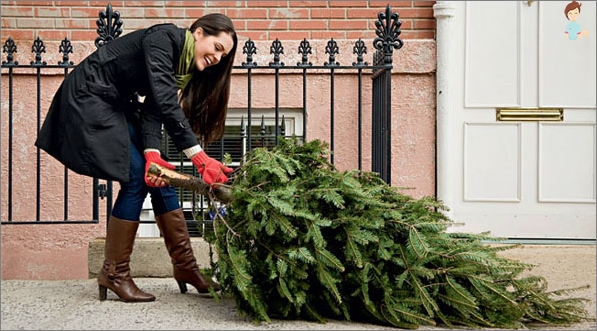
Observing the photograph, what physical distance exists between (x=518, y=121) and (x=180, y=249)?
3.10 m

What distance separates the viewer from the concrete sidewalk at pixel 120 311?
420 centimetres

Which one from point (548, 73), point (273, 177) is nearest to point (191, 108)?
point (273, 177)

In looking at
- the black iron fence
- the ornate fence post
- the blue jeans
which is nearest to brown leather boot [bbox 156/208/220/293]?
the blue jeans

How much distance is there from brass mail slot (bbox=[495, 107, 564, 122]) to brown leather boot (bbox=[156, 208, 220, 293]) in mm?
2943

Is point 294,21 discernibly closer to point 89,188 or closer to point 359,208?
point 89,188

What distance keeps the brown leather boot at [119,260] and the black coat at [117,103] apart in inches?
11.1

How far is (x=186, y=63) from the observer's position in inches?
177

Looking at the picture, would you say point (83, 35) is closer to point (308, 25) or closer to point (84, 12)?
point (84, 12)

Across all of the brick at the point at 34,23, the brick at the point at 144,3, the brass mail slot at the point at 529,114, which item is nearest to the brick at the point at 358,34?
the brass mail slot at the point at 529,114

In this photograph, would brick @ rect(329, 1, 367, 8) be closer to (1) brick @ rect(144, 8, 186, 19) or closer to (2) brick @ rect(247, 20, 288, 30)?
(2) brick @ rect(247, 20, 288, 30)

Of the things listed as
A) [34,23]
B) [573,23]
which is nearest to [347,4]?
[573,23]

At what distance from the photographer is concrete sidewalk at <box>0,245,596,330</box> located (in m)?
4.20

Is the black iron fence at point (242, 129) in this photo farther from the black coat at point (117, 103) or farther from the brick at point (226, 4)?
the black coat at point (117, 103)

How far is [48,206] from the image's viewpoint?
6.65m
